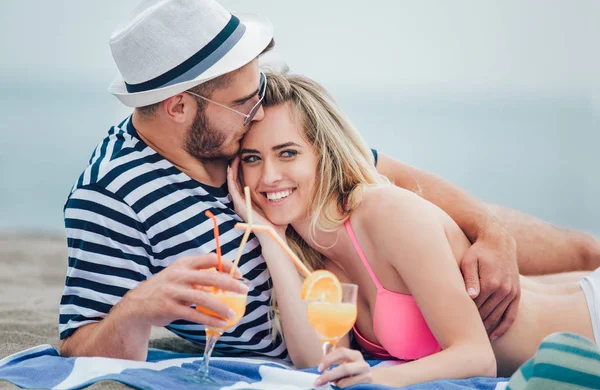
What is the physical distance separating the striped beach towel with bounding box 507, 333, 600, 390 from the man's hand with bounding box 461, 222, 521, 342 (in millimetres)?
748

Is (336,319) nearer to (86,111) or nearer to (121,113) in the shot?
(121,113)

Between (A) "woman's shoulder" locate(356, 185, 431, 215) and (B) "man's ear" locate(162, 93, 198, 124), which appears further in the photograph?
(B) "man's ear" locate(162, 93, 198, 124)

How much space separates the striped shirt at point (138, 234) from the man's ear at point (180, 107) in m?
0.18

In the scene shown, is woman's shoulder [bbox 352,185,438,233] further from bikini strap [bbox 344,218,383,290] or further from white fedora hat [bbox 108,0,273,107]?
white fedora hat [bbox 108,0,273,107]

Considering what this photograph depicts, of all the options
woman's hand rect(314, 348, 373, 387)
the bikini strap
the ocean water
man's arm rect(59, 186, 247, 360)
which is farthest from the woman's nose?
the ocean water

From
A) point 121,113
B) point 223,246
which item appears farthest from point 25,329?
point 121,113

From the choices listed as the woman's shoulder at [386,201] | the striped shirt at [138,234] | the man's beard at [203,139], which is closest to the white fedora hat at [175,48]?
the man's beard at [203,139]

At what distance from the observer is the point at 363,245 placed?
3.14m

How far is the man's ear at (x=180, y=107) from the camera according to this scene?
318 cm

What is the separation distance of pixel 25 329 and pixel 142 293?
1.78 m

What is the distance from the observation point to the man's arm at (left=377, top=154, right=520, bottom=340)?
3.08 meters

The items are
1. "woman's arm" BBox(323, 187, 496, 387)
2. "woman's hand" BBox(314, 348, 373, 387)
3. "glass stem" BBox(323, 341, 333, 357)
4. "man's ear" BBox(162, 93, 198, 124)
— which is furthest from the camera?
"man's ear" BBox(162, 93, 198, 124)

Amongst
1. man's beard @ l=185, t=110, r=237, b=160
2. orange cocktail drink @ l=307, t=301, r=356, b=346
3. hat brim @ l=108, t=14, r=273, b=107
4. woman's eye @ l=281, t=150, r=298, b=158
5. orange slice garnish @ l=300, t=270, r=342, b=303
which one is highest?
hat brim @ l=108, t=14, r=273, b=107

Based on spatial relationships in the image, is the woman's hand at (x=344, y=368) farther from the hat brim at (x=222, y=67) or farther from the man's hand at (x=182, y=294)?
the hat brim at (x=222, y=67)
